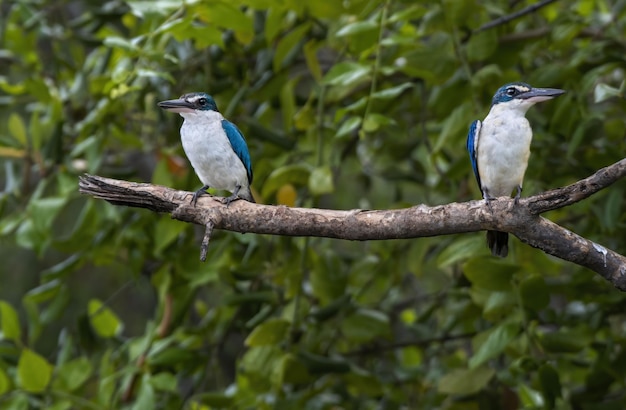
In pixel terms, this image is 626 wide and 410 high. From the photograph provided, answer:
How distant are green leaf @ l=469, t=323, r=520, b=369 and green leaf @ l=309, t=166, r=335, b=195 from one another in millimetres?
738

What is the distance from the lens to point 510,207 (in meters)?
2.25

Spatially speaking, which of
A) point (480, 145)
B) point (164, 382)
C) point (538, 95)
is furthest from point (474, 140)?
point (164, 382)

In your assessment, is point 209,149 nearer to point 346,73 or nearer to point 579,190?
point 346,73

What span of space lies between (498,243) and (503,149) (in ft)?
1.25


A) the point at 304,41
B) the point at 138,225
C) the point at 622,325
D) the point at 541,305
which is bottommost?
the point at 622,325

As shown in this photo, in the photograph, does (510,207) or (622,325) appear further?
(622,325)

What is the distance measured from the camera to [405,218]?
2.34 m

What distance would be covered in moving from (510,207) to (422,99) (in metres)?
1.58

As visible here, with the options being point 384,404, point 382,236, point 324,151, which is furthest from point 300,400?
point 382,236

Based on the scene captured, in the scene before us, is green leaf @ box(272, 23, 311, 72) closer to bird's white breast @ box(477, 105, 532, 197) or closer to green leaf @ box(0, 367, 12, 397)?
bird's white breast @ box(477, 105, 532, 197)

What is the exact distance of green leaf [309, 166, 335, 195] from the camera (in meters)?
3.12

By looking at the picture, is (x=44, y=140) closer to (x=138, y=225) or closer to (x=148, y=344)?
(x=138, y=225)

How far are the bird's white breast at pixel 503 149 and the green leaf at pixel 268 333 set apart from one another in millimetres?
990

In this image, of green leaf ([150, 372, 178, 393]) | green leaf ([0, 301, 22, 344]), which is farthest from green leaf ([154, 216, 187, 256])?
green leaf ([0, 301, 22, 344])
